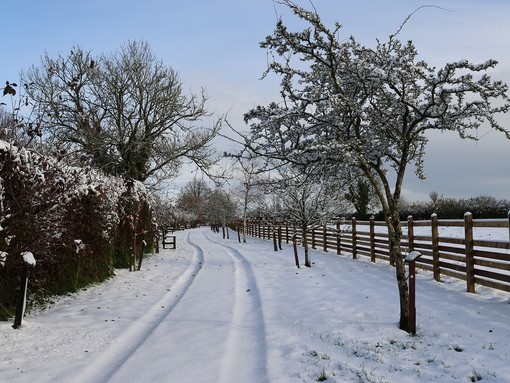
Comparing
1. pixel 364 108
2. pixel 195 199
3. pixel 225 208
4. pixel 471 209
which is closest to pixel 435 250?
pixel 364 108

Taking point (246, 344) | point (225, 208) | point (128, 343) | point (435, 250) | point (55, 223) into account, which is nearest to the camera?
point (246, 344)

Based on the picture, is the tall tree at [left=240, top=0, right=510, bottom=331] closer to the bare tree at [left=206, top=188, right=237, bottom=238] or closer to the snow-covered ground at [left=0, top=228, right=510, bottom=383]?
the snow-covered ground at [left=0, top=228, right=510, bottom=383]

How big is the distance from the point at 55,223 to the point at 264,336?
11.7 feet

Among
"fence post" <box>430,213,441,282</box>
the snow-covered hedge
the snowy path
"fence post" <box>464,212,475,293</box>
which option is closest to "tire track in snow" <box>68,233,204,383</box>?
the snowy path

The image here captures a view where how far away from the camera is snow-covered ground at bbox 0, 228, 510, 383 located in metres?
4.47

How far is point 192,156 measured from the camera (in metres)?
22.8

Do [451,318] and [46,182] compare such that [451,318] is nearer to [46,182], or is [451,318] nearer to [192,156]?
[46,182]

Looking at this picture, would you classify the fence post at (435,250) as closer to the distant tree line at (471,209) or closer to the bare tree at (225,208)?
the distant tree line at (471,209)

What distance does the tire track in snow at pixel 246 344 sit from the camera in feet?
14.6

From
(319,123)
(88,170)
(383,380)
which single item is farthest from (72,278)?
(383,380)

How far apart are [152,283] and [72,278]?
2.22 metres

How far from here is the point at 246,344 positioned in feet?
18.0

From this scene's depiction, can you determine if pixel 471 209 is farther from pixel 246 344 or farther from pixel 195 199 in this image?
pixel 195 199

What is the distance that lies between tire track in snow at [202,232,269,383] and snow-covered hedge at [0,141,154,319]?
309 centimetres
